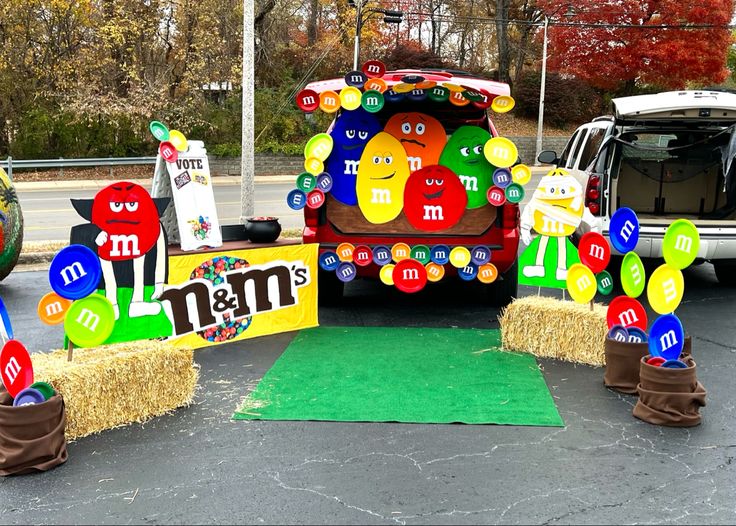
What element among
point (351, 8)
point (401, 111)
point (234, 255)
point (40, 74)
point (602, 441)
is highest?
point (351, 8)

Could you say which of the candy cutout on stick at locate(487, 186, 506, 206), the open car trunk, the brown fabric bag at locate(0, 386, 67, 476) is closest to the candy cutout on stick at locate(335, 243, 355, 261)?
the candy cutout on stick at locate(487, 186, 506, 206)

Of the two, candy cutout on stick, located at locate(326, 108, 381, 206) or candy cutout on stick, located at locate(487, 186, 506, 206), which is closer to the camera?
candy cutout on stick, located at locate(487, 186, 506, 206)

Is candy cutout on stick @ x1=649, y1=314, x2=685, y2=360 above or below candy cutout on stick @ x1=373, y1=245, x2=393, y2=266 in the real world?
below

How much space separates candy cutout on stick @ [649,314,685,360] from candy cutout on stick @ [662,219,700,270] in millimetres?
407

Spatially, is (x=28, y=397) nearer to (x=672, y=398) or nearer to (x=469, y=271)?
(x=672, y=398)

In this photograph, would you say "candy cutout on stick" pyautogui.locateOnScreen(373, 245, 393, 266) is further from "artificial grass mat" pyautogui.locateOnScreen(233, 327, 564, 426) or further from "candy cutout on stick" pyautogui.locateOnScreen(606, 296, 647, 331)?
"candy cutout on stick" pyautogui.locateOnScreen(606, 296, 647, 331)

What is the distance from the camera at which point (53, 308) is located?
15.4 feet

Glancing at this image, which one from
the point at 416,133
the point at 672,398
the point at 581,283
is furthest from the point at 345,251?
the point at 672,398

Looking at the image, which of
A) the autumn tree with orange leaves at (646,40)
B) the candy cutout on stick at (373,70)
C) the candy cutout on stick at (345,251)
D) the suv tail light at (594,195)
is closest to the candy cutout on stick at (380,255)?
the candy cutout on stick at (345,251)

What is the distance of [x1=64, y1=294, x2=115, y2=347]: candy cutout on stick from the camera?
455 cm

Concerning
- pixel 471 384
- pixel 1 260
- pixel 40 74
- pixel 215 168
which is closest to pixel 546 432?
pixel 471 384

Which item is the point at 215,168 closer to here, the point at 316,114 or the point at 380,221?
the point at 316,114

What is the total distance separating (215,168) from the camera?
93.5 ft

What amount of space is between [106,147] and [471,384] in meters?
25.2
